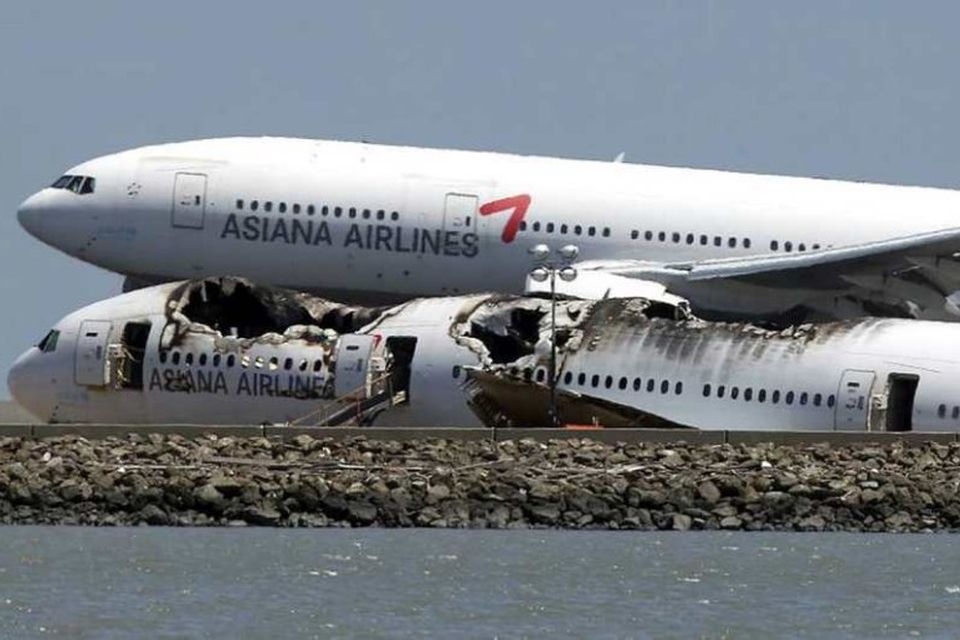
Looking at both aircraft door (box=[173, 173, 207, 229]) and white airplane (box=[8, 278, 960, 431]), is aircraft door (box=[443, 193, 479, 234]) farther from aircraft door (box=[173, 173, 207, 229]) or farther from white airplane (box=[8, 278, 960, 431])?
aircraft door (box=[173, 173, 207, 229])

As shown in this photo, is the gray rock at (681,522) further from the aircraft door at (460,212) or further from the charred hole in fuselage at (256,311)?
the aircraft door at (460,212)

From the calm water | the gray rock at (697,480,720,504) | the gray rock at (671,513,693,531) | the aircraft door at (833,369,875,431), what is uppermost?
the aircraft door at (833,369,875,431)

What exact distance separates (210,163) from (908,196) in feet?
51.8

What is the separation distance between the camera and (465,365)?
88.9 meters

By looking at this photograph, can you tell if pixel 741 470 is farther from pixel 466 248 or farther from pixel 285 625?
pixel 285 625

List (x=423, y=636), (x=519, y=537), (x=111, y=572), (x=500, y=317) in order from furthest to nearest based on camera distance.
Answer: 1. (x=500, y=317)
2. (x=519, y=537)
3. (x=111, y=572)
4. (x=423, y=636)

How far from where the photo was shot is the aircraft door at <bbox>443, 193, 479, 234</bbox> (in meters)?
94.0

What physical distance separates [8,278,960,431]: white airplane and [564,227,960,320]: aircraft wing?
2.71 metres

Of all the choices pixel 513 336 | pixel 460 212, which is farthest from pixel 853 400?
pixel 460 212

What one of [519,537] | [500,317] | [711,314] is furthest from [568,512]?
[711,314]

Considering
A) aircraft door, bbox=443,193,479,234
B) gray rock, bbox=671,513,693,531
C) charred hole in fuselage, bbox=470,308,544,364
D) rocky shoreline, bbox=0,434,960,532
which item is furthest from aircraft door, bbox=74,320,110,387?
gray rock, bbox=671,513,693,531

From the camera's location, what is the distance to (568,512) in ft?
271

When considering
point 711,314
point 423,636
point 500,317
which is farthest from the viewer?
point 711,314

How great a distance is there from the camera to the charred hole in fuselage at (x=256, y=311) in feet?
301
